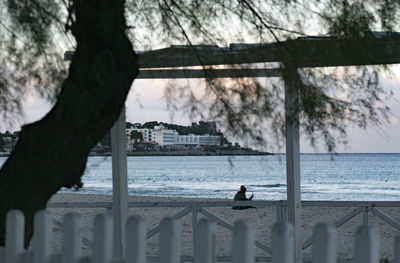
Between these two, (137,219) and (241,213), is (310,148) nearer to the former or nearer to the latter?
(137,219)

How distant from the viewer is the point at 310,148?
3.46 meters

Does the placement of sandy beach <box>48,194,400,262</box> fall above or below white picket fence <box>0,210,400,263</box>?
below

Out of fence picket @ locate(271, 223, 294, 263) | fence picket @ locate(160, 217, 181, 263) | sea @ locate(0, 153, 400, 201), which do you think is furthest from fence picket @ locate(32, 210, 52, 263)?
sea @ locate(0, 153, 400, 201)

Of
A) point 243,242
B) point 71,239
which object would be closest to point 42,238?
point 71,239

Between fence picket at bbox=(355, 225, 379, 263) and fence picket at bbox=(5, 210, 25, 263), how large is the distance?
126cm

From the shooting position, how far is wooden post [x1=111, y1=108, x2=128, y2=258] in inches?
236

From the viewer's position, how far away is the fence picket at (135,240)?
87.8 inches

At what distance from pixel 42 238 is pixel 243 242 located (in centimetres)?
78

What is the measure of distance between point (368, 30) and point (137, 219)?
178cm

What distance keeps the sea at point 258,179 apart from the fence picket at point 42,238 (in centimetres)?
2602

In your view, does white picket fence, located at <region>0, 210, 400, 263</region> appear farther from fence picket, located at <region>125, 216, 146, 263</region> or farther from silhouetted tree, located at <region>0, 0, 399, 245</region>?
silhouetted tree, located at <region>0, 0, 399, 245</region>

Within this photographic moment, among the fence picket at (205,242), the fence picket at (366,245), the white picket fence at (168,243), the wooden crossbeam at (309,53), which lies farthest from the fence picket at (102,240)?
the wooden crossbeam at (309,53)

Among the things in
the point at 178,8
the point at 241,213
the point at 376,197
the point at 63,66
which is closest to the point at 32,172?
the point at 63,66

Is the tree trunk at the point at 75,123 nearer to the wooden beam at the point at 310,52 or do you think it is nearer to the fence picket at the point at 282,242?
the wooden beam at the point at 310,52
